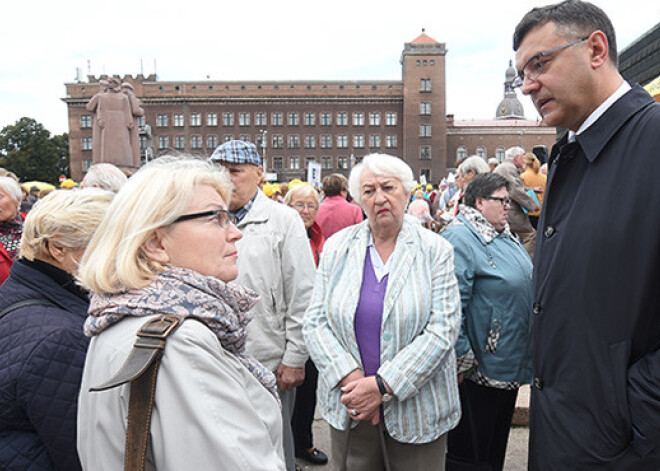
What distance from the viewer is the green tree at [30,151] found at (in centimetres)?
6762

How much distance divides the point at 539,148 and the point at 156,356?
8.03m

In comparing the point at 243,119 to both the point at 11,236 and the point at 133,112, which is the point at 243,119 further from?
the point at 11,236

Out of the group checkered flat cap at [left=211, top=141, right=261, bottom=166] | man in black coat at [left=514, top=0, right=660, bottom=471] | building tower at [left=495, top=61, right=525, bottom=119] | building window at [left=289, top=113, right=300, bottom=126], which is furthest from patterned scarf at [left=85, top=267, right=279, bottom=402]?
building tower at [left=495, top=61, right=525, bottom=119]

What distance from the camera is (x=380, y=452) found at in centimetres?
260

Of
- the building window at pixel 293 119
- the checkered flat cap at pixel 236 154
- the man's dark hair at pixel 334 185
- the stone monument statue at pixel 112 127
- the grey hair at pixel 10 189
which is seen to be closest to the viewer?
the checkered flat cap at pixel 236 154

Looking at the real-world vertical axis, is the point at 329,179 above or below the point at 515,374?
above

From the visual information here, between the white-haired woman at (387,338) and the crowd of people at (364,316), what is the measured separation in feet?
0.03

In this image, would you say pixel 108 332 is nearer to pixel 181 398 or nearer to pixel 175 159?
pixel 181 398

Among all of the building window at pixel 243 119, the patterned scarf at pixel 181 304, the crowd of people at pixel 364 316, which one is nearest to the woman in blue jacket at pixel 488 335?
the crowd of people at pixel 364 316

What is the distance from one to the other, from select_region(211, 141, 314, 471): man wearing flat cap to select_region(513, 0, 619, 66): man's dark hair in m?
1.76

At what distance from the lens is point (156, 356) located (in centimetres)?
114

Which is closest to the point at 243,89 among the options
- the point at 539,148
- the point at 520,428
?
the point at 539,148

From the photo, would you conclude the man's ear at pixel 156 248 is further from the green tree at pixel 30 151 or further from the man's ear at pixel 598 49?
the green tree at pixel 30 151

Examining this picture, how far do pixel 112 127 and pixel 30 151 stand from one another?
6584 cm
